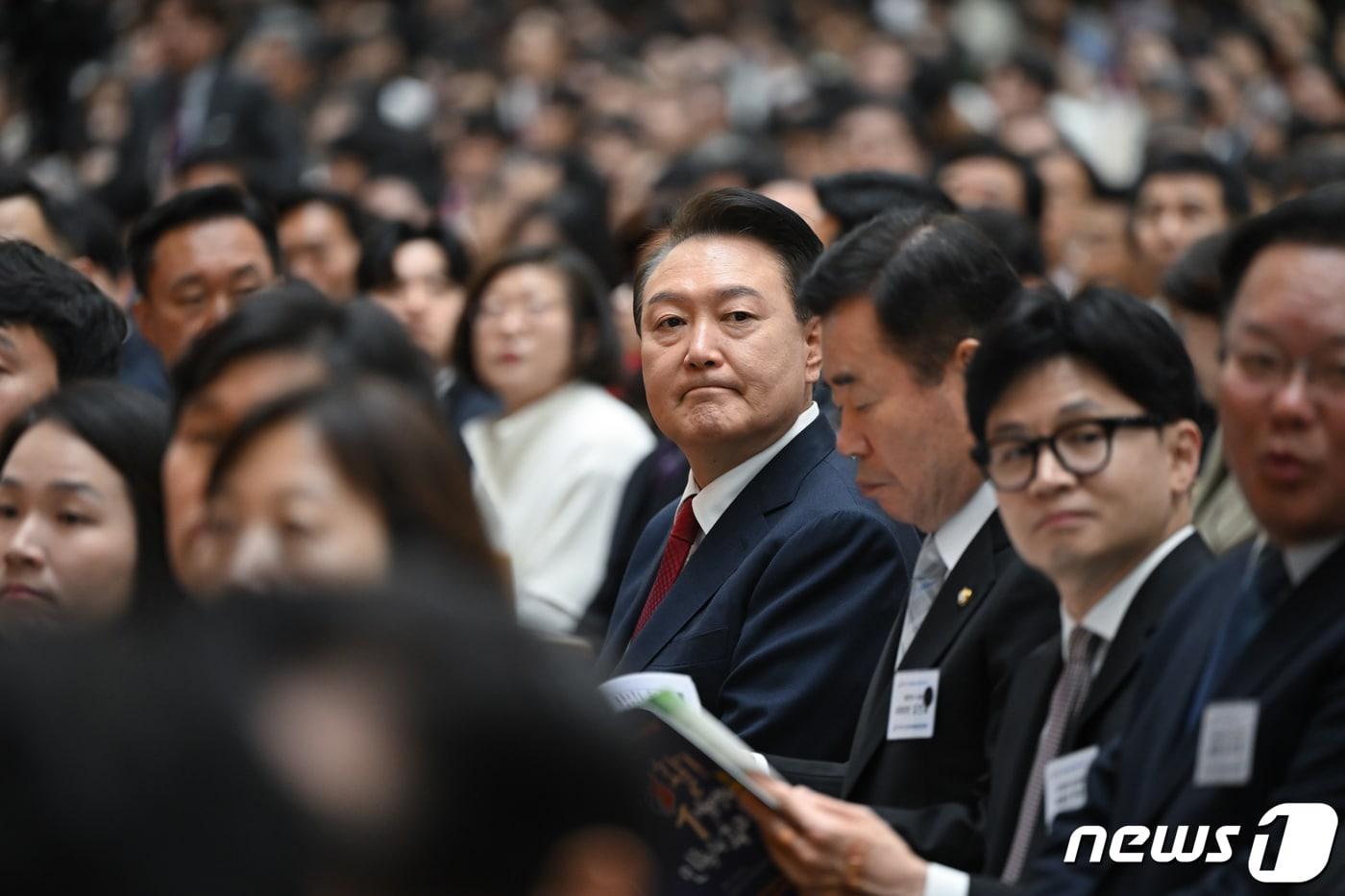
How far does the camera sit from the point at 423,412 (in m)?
1.81

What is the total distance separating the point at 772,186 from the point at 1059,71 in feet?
24.0

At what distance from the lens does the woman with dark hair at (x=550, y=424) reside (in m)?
6.01

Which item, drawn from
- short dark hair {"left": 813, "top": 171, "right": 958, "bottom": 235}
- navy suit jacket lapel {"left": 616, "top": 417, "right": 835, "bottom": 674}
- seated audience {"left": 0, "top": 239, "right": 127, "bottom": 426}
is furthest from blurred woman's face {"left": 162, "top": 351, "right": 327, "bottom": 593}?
short dark hair {"left": 813, "top": 171, "right": 958, "bottom": 235}

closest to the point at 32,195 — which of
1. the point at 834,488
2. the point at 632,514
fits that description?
the point at 632,514

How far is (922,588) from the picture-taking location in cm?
324

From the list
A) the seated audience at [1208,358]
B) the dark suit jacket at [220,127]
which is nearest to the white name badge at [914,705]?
the seated audience at [1208,358]

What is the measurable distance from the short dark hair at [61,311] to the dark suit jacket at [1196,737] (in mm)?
2723

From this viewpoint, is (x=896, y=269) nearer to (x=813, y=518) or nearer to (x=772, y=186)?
(x=813, y=518)

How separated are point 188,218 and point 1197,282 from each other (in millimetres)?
3045

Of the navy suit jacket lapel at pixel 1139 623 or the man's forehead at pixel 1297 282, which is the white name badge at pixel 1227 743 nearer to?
the navy suit jacket lapel at pixel 1139 623

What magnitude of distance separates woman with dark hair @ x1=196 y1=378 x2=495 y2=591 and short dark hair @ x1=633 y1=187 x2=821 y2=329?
2078 mm

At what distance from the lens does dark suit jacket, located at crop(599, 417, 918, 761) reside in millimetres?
3406

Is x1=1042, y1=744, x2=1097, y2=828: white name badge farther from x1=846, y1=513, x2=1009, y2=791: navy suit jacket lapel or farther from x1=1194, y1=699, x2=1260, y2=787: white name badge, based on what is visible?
x1=846, y1=513, x2=1009, y2=791: navy suit jacket lapel

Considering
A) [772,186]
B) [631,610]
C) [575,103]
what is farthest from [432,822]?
[575,103]
